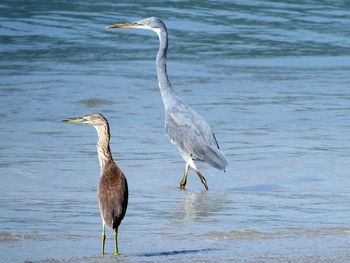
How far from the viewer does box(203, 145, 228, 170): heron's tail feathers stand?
1011 cm

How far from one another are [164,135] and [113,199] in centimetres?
561

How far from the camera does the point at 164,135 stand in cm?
1255

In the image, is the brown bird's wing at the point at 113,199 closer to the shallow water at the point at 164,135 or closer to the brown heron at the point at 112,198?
the brown heron at the point at 112,198

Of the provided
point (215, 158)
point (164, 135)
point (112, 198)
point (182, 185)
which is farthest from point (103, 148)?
point (164, 135)

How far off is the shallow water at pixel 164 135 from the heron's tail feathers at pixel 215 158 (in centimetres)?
18

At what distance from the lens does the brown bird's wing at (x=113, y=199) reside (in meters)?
6.91

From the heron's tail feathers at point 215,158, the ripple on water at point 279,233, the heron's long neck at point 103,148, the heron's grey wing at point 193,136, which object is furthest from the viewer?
the heron's grey wing at point 193,136

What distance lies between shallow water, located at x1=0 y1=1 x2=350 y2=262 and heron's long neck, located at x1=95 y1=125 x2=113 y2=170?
19.8 inches

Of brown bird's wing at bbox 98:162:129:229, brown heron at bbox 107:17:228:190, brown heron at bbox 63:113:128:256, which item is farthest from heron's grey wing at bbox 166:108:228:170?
brown bird's wing at bbox 98:162:129:229

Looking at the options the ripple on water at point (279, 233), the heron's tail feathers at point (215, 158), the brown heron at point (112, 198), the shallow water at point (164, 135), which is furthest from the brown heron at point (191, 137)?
the brown heron at point (112, 198)

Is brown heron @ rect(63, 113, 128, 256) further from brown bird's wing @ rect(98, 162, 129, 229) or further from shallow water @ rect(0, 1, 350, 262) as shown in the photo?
shallow water @ rect(0, 1, 350, 262)

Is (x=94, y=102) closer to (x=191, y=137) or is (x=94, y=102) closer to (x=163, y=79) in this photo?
(x=163, y=79)

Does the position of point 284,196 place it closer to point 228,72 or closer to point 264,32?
point 228,72

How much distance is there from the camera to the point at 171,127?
10828 millimetres
